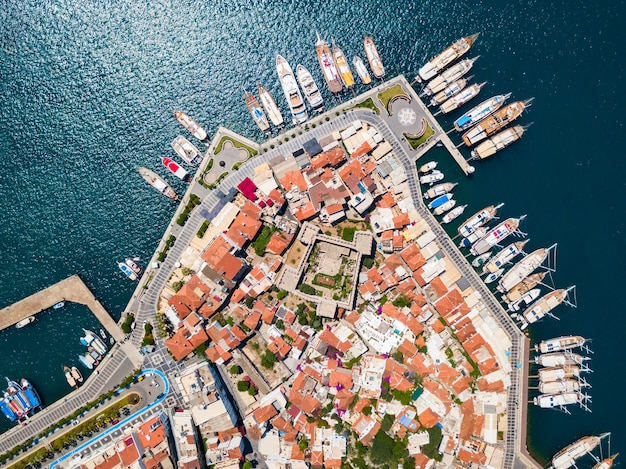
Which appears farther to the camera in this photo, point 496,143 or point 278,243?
point 496,143

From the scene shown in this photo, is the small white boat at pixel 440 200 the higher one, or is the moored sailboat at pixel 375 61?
the moored sailboat at pixel 375 61

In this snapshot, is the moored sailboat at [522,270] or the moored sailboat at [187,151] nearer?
the moored sailboat at [522,270]

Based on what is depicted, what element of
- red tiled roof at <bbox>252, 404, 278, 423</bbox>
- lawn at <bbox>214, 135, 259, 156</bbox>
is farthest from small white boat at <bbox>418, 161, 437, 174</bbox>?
red tiled roof at <bbox>252, 404, 278, 423</bbox>

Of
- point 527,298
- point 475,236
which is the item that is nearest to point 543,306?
point 527,298

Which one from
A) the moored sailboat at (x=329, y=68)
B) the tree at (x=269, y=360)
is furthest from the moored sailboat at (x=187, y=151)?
the tree at (x=269, y=360)

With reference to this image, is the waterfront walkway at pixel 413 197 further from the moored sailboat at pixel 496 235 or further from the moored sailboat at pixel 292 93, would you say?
the moored sailboat at pixel 496 235

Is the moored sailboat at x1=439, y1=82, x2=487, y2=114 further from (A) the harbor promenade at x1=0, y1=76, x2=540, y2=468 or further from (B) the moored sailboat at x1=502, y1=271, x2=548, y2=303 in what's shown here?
(B) the moored sailboat at x1=502, y1=271, x2=548, y2=303

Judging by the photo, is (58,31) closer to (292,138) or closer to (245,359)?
(292,138)

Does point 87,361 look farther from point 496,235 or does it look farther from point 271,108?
point 496,235
